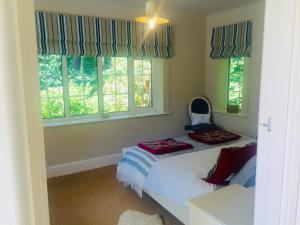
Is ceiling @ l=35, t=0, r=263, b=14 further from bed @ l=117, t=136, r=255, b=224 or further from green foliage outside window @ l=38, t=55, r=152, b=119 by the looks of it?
bed @ l=117, t=136, r=255, b=224

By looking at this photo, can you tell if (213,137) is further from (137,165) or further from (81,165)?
(81,165)

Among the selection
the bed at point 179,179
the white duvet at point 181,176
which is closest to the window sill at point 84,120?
the bed at point 179,179

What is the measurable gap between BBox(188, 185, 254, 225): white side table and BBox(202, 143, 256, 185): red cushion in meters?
0.29

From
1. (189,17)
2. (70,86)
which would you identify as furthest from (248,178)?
(189,17)

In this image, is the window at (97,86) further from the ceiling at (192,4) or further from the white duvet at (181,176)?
the white duvet at (181,176)

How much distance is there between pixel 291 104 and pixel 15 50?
913 millimetres

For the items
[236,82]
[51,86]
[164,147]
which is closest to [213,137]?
[164,147]

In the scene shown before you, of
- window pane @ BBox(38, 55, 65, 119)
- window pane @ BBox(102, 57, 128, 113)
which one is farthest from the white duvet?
window pane @ BBox(38, 55, 65, 119)

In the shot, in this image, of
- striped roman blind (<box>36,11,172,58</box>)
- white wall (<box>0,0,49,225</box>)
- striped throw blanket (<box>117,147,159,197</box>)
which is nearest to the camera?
white wall (<box>0,0,49,225</box>)

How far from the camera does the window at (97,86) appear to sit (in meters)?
3.42

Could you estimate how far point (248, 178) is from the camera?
206 cm

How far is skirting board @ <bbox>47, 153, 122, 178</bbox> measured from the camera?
3.47 metres

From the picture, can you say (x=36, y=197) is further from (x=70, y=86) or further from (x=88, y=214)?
(x=70, y=86)

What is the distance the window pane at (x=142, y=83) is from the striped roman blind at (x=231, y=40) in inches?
43.8
